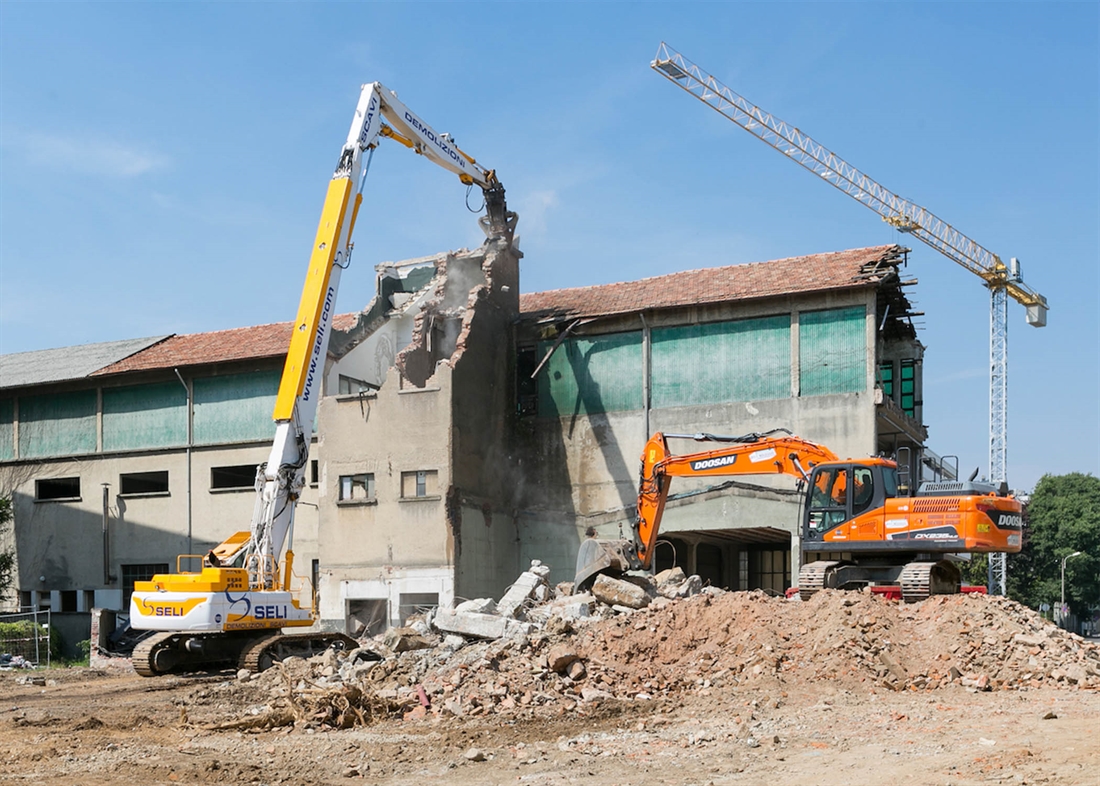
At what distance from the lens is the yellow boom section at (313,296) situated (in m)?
21.0

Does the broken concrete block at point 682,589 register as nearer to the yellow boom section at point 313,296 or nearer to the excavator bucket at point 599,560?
the excavator bucket at point 599,560

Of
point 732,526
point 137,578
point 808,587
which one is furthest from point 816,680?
point 137,578

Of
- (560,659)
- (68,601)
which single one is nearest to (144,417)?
(68,601)

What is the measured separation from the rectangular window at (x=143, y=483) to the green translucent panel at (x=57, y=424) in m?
1.46

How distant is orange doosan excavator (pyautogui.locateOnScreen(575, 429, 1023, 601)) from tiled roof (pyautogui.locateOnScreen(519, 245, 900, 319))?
7637 millimetres

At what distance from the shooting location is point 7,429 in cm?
3600

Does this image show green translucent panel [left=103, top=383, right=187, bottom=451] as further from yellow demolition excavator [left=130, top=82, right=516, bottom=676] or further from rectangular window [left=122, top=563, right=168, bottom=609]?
yellow demolition excavator [left=130, top=82, right=516, bottom=676]

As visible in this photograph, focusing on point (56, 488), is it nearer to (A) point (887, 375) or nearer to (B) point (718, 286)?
(B) point (718, 286)

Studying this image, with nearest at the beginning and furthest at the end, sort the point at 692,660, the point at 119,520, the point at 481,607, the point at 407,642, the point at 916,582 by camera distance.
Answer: the point at 692,660
the point at 916,582
the point at 407,642
the point at 481,607
the point at 119,520

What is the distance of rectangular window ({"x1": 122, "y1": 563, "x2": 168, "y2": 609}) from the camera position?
1312 inches

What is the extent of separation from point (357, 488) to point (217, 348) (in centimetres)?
821

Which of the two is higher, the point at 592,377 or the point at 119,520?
the point at 592,377

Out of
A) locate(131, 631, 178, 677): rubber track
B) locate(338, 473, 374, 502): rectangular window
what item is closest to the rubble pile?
locate(131, 631, 178, 677): rubber track

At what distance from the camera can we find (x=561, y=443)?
3023 centimetres
